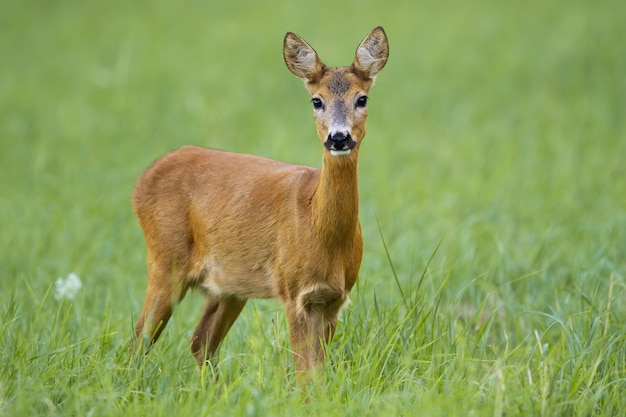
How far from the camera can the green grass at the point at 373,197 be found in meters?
4.47

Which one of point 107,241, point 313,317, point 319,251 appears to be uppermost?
point 319,251

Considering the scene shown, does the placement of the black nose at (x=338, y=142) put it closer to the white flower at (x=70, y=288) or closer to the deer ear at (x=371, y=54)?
the deer ear at (x=371, y=54)

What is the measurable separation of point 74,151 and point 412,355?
688 centimetres

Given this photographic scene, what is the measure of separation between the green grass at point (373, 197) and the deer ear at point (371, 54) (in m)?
1.11

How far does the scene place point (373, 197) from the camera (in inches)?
362

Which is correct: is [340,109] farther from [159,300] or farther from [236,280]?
[159,300]

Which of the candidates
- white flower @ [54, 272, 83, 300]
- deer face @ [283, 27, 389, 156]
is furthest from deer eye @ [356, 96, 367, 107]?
white flower @ [54, 272, 83, 300]

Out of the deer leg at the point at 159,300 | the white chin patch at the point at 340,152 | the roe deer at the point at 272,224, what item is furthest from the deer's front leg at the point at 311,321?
the deer leg at the point at 159,300

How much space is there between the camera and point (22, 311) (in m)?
6.07

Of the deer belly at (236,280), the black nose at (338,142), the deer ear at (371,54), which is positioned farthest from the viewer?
the deer belly at (236,280)

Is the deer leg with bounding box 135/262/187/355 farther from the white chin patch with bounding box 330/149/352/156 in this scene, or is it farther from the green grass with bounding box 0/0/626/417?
the white chin patch with bounding box 330/149/352/156

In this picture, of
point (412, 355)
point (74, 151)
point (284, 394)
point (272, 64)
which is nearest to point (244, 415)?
point (284, 394)

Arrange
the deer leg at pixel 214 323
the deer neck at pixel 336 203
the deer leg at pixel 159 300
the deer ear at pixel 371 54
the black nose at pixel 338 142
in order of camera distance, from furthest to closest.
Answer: the deer leg at pixel 214 323 < the deer leg at pixel 159 300 < the deer ear at pixel 371 54 < the deer neck at pixel 336 203 < the black nose at pixel 338 142

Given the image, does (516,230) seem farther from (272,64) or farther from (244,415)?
(272,64)
